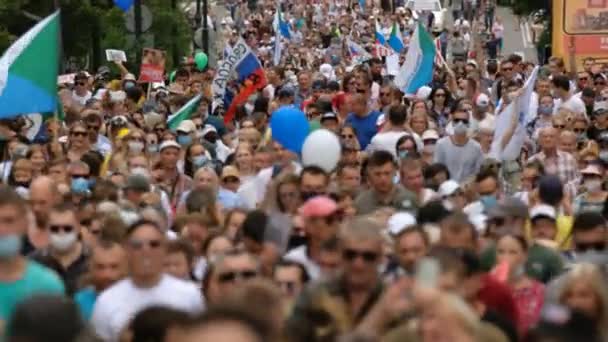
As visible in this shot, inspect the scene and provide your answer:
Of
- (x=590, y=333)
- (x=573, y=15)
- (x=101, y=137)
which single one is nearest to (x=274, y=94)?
(x=101, y=137)

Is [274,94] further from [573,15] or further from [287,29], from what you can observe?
[287,29]

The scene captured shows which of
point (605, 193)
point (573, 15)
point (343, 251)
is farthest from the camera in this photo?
point (573, 15)

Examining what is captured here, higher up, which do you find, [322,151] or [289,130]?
[322,151]

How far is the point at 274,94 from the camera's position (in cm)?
2334

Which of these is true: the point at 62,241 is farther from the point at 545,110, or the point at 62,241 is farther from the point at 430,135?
the point at 545,110

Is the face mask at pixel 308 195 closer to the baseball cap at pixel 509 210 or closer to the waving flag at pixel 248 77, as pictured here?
the baseball cap at pixel 509 210

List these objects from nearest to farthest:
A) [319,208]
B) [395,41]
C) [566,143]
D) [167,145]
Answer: [319,208]
[167,145]
[566,143]
[395,41]

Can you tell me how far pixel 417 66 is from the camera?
21172 mm

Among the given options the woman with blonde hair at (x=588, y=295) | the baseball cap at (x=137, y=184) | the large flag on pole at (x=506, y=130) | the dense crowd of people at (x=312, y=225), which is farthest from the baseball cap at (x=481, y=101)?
the woman with blonde hair at (x=588, y=295)

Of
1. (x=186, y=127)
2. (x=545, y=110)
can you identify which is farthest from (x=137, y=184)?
(x=545, y=110)

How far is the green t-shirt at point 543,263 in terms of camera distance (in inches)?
390

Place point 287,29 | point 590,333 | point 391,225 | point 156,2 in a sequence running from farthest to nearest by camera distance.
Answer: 1. point 287,29
2. point 156,2
3. point 391,225
4. point 590,333

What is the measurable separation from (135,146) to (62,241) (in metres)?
5.21

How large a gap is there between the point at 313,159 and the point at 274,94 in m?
10.1
